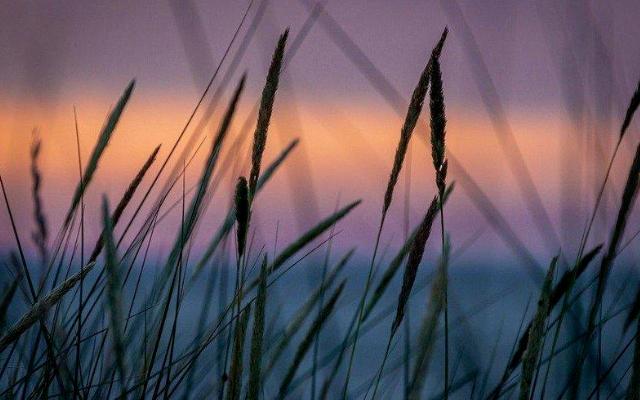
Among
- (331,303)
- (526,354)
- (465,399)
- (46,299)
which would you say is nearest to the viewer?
(46,299)

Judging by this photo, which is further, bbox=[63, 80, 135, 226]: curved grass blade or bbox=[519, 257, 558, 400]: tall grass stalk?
bbox=[63, 80, 135, 226]: curved grass blade

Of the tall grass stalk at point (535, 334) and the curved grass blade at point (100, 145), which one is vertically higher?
the curved grass blade at point (100, 145)

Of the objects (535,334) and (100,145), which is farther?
(100,145)

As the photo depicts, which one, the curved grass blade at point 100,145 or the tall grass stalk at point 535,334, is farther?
the curved grass blade at point 100,145

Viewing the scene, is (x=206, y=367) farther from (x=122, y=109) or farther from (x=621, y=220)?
(x=621, y=220)

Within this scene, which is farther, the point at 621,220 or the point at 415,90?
the point at 621,220

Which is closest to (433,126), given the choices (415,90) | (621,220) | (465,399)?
(415,90)

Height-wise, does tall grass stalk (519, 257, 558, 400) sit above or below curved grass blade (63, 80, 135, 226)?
below

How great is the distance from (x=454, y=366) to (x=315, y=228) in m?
0.57

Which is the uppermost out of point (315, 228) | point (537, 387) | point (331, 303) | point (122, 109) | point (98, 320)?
point (122, 109)

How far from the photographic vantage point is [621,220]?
47.3 inches

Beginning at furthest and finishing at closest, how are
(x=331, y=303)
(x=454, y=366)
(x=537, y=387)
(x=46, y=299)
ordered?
(x=454, y=366)
(x=537, y=387)
(x=331, y=303)
(x=46, y=299)

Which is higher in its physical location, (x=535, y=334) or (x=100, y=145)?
(x=100, y=145)

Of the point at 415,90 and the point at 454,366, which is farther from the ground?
the point at 415,90
